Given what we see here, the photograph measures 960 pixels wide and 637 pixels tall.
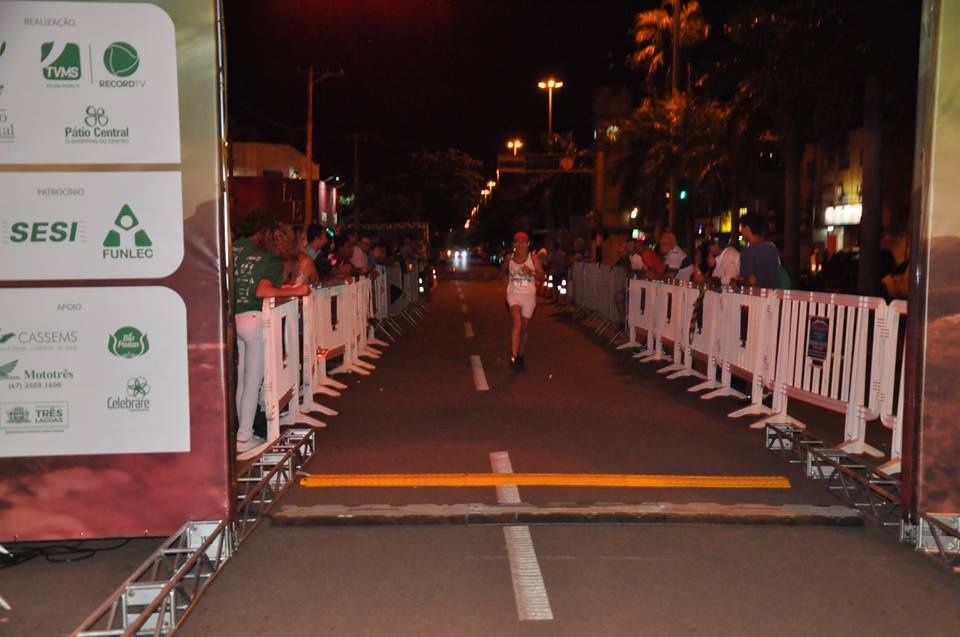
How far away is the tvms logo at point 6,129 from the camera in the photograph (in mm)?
5047

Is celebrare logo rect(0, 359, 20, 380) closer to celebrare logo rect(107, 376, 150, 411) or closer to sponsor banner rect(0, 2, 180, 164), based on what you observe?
celebrare logo rect(107, 376, 150, 411)

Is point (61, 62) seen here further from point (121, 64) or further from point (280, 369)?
point (280, 369)

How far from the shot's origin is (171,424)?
539 centimetres

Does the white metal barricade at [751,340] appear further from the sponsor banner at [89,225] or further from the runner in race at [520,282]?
the sponsor banner at [89,225]

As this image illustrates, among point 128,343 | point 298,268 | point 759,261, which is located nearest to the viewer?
point 128,343

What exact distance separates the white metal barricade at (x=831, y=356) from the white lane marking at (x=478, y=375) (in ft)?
12.9

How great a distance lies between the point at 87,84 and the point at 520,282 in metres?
9.69

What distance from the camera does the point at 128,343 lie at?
5277mm

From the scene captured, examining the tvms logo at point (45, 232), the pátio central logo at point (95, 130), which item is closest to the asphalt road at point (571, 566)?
the tvms logo at point (45, 232)

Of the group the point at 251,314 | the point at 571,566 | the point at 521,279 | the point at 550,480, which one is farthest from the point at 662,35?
the point at 571,566

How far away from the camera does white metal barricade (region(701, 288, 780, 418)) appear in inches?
397

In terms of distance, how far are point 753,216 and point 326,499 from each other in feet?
23.1

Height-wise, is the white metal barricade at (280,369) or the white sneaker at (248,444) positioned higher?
the white metal barricade at (280,369)

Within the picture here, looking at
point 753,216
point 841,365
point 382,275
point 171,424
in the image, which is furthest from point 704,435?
point 382,275
